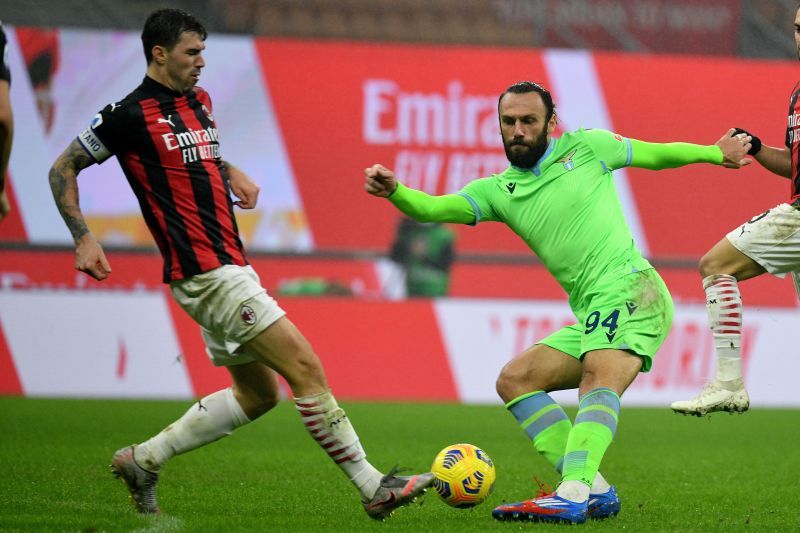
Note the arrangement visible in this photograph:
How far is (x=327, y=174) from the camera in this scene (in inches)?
618

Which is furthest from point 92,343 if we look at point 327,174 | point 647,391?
point 647,391

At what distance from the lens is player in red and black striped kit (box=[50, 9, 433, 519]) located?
6.04 m

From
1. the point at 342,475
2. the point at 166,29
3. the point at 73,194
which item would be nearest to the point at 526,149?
the point at 166,29

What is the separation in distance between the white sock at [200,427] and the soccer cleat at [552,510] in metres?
1.53

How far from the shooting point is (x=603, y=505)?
6.44m

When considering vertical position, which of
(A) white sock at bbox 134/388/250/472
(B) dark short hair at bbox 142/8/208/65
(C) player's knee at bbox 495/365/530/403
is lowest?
(A) white sock at bbox 134/388/250/472

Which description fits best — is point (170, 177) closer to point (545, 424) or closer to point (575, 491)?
point (545, 424)

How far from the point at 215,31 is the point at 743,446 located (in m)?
8.41

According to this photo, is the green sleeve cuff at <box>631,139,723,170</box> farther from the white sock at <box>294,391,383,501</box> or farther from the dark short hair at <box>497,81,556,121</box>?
the white sock at <box>294,391,383,501</box>

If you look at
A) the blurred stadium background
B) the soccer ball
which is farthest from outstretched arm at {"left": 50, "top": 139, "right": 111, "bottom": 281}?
the blurred stadium background

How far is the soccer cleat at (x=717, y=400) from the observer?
23.0 ft

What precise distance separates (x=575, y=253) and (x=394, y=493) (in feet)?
5.05

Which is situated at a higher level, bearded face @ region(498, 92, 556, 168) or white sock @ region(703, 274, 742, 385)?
bearded face @ region(498, 92, 556, 168)

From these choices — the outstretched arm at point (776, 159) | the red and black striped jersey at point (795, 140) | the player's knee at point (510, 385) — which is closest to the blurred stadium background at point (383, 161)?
the outstretched arm at point (776, 159)
